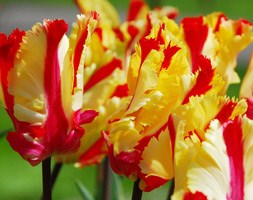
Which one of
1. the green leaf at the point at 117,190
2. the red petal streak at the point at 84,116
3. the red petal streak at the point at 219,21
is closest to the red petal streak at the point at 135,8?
the green leaf at the point at 117,190

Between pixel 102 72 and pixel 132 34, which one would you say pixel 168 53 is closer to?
pixel 102 72

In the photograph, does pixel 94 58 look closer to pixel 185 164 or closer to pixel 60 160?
pixel 60 160

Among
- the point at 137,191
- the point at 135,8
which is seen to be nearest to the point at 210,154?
the point at 137,191

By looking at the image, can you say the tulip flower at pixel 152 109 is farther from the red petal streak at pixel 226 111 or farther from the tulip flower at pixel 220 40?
the tulip flower at pixel 220 40

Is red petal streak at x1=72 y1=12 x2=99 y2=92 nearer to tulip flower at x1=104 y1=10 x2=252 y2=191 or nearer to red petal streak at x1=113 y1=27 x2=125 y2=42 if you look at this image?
tulip flower at x1=104 y1=10 x2=252 y2=191

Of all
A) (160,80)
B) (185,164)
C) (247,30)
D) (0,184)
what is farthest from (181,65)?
(0,184)
